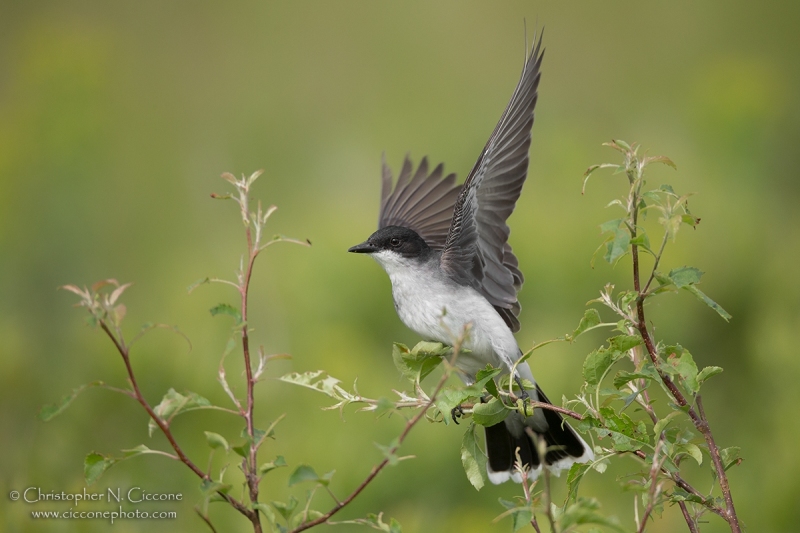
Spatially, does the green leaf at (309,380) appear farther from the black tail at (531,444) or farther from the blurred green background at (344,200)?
the blurred green background at (344,200)

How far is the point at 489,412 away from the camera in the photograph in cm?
200

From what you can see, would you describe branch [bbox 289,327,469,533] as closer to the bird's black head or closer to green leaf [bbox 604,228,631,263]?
green leaf [bbox 604,228,631,263]

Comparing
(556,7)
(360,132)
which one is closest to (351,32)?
(556,7)

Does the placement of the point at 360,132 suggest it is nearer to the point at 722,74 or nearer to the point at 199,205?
the point at 199,205

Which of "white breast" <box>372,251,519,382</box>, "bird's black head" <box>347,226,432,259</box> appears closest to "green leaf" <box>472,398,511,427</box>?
"white breast" <box>372,251,519,382</box>

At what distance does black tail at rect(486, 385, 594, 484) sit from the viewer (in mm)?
3363

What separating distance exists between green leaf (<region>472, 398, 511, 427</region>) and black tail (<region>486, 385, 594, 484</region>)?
125 centimetres

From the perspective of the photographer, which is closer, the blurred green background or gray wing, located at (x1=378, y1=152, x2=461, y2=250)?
gray wing, located at (x1=378, y1=152, x2=461, y2=250)

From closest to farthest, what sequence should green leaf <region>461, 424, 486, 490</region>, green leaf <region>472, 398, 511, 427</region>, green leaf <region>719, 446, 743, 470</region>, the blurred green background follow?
1. green leaf <region>719, 446, 743, 470</region>
2. green leaf <region>472, 398, 511, 427</region>
3. green leaf <region>461, 424, 486, 490</region>
4. the blurred green background

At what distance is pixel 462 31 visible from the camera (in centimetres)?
1197

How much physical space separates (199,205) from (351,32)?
5.03 meters

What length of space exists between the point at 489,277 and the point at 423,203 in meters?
1.13

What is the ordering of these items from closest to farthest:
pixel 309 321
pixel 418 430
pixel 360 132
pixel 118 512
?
pixel 118 512 → pixel 418 430 → pixel 309 321 → pixel 360 132

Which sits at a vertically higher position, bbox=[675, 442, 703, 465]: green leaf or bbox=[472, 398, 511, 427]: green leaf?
bbox=[472, 398, 511, 427]: green leaf
